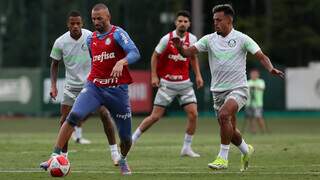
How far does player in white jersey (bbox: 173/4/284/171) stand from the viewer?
15.1 metres

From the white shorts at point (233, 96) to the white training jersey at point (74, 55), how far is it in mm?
2979

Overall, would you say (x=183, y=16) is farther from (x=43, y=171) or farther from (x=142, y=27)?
(x=142, y=27)

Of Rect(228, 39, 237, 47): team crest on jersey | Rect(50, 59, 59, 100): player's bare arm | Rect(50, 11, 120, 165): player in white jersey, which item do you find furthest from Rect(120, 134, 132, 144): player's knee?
Rect(50, 59, 59, 100): player's bare arm

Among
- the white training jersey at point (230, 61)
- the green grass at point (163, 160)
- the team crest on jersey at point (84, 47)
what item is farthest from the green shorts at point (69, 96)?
the white training jersey at point (230, 61)

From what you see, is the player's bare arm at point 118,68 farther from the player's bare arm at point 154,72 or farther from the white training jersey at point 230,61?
the player's bare arm at point 154,72

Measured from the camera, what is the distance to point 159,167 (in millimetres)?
15969

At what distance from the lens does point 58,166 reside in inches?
539

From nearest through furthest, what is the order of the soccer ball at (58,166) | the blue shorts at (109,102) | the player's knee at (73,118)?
1. the soccer ball at (58,166)
2. the player's knee at (73,118)
3. the blue shorts at (109,102)

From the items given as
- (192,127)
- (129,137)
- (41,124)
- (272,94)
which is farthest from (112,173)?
(272,94)

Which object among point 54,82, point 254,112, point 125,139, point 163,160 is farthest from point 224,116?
point 254,112

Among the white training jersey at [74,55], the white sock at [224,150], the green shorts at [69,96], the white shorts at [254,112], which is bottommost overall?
the white shorts at [254,112]

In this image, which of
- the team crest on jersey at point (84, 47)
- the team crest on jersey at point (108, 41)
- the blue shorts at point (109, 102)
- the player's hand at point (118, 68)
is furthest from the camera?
the team crest on jersey at point (84, 47)

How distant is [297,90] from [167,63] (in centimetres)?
2533

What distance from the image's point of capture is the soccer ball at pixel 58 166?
44.9 ft
